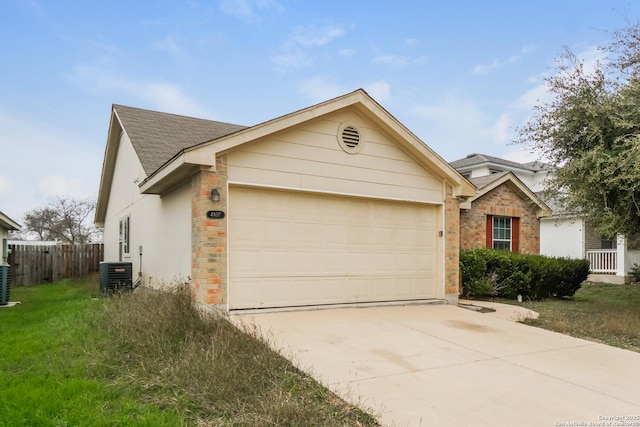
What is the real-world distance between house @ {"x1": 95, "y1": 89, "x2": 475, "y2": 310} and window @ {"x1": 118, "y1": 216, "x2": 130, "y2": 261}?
359 centimetres

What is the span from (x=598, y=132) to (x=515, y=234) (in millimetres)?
6798

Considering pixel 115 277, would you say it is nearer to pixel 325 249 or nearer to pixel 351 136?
pixel 325 249

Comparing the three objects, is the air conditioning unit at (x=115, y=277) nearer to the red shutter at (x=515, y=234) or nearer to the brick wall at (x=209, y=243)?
the brick wall at (x=209, y=243)

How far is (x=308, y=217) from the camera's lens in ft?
26.8

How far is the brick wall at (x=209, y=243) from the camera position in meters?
6.92

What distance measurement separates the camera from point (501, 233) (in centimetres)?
1413

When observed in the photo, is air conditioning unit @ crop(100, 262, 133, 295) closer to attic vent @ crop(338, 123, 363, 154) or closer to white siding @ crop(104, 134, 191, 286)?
white siding @ crop(104, 134, 191, 286)

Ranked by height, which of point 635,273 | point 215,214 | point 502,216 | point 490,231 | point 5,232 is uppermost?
point 502,216

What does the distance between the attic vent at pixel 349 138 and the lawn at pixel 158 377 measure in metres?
4.33

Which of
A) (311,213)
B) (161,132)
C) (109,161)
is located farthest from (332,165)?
(109,161)

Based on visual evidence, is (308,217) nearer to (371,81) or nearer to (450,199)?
(450,199)

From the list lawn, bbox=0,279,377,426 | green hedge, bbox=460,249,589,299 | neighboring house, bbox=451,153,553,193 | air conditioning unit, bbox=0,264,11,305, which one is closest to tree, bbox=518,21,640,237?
green hedge, bbox=460,249,589,299

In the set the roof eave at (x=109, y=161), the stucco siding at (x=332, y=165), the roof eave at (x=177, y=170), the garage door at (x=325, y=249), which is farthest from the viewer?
the roof eave at (x=109, y=161)

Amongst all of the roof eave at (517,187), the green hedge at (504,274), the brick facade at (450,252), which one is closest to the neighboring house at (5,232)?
the brick facade at (450,252)
